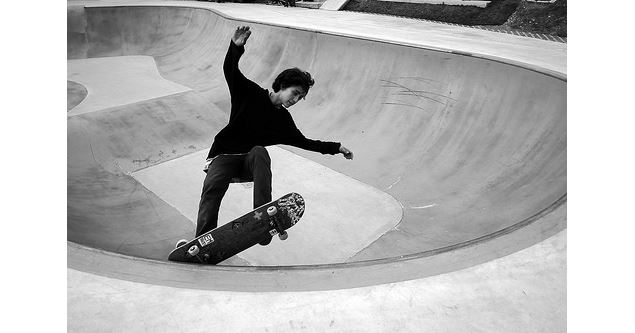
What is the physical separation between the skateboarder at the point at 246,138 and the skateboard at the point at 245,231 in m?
0.13

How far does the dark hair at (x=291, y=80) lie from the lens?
15.1ft

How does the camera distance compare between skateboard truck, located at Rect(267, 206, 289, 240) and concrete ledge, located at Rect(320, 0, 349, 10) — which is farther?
concrete ledge, located at Rect(320, 0, 349, 10)

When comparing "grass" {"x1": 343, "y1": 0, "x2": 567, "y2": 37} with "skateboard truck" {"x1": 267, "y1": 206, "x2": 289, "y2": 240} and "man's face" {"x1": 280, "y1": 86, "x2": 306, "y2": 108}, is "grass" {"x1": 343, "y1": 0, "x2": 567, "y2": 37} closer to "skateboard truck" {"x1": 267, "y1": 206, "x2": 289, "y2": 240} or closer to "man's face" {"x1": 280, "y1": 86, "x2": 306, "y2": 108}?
"man's face" {"x1": 280, "y1": 86, "x2": 306, "y2": 108}

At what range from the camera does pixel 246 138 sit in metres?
4.36

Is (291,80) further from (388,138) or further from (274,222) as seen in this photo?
(388,138)

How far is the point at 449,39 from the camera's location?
10.1 meters

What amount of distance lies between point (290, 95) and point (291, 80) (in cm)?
27

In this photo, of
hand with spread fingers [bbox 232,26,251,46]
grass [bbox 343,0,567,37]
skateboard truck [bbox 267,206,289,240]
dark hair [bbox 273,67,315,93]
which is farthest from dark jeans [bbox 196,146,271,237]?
grass [bbox 343,0,567,37]

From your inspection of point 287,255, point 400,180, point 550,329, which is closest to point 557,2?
point 400,180

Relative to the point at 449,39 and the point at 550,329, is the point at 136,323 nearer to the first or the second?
the point at 550,329

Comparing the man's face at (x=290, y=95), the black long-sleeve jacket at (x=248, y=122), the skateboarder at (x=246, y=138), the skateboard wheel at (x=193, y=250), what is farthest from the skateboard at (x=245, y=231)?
the man's face at (x=290, y=95)

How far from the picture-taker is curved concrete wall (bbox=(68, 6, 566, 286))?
4.96 meters

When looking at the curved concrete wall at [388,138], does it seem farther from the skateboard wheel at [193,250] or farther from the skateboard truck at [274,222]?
the skateboard wheel at [193,250]

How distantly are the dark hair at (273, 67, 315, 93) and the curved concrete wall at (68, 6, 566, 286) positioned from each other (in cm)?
200
